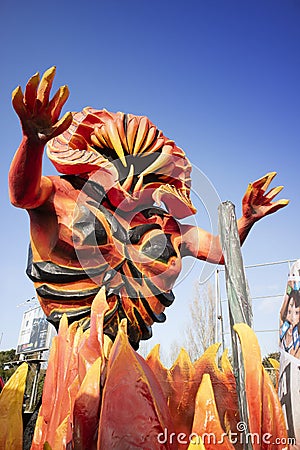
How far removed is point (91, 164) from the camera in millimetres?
2020

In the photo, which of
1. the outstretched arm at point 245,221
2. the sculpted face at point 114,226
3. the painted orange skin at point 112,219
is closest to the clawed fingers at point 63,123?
the painted orange skin at point 112,219

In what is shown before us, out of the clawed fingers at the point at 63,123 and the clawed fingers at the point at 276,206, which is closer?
the clawed fingers at the point at 63,123

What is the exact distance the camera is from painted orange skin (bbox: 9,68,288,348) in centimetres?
187

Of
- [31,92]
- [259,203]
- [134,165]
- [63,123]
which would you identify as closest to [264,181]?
[259,203]

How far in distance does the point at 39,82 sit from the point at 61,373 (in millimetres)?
965

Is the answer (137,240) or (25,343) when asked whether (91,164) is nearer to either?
(137,240)

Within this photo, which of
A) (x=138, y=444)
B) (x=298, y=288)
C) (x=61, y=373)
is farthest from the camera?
(x=61, y=373)

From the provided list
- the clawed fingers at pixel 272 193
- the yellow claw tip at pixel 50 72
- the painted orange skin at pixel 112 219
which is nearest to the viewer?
the yellow claw tip at pixel 50 72

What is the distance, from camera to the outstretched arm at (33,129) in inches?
53.9

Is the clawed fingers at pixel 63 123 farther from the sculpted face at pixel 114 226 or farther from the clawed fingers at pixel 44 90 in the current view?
the sculpted face at pixel 114 226

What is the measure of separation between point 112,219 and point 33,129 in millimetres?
630

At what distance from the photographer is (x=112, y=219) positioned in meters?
1.96

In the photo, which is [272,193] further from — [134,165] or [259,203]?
[134,165]

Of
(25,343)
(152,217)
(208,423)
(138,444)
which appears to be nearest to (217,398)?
(208,423)
